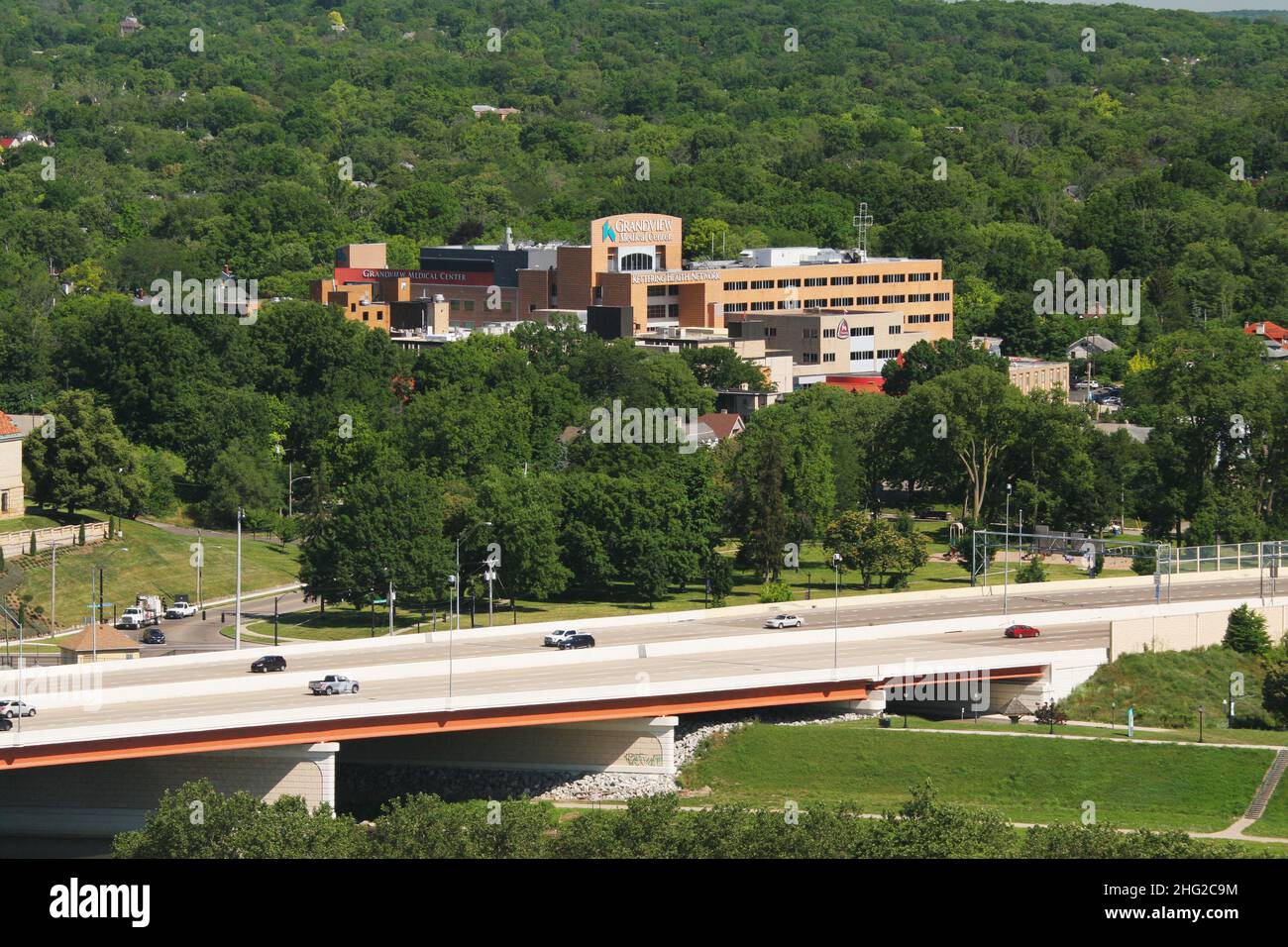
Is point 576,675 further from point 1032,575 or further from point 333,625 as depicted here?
point 1032,575

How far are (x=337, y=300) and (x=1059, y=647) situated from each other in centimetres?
8590

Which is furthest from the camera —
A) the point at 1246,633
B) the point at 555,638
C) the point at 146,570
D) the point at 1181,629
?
the point at 146,570

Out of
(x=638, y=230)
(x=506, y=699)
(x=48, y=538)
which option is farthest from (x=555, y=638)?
(x=638, y=230)

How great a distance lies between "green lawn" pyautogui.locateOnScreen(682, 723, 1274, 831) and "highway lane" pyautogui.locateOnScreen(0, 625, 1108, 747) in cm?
261

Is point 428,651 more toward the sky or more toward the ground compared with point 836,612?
more toward the ground

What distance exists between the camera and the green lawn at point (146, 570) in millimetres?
85000

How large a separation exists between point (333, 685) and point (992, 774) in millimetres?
18202

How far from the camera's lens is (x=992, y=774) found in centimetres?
6256

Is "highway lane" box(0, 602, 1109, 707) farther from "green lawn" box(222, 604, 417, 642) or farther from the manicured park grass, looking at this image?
"green lawn" box(222, 604, 417, 642)

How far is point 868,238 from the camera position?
19550 cm
